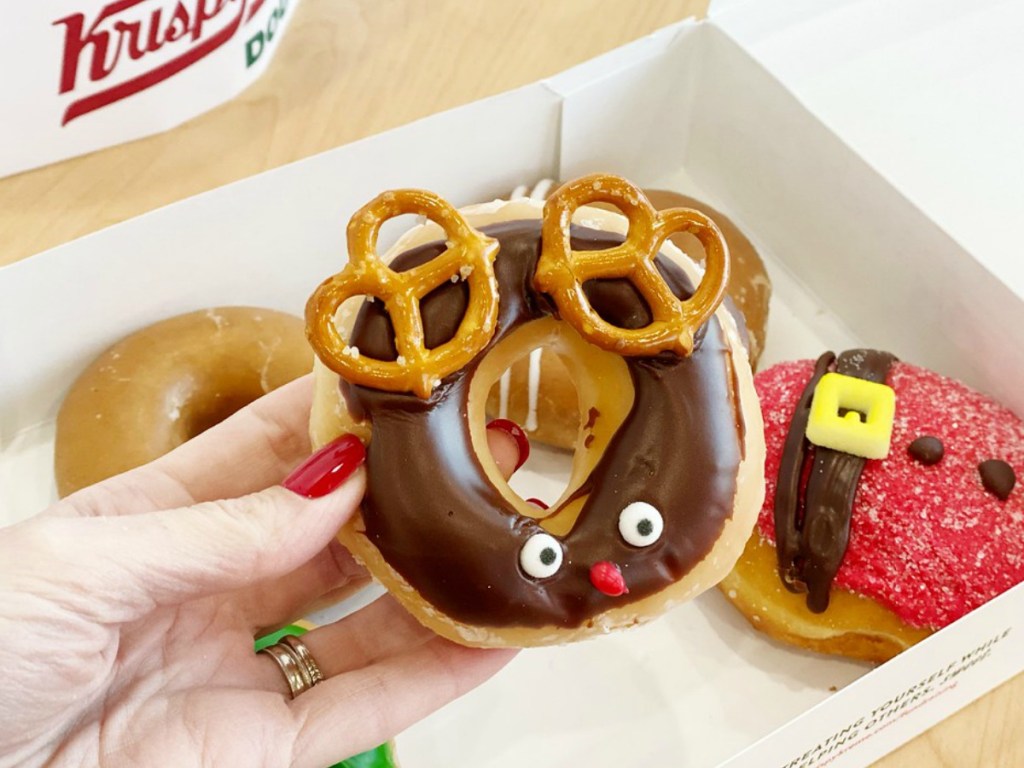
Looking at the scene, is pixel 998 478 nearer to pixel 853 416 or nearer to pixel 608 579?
pixel 853 416

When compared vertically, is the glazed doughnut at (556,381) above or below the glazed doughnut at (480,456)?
below

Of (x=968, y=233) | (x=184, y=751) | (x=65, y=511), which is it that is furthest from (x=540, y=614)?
(x=968, y=233)

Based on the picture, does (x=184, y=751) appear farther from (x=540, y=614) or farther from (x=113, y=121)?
(x=113, y=121)

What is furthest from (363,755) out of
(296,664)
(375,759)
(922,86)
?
(922,86)

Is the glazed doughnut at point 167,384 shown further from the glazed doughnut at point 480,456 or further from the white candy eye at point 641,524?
the white candy eye at point 641,524

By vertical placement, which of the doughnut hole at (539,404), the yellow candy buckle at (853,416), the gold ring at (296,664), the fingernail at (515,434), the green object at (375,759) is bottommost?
the green object at (375,759)

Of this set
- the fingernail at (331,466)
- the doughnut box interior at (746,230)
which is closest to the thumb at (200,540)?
the fingernail at (331,466)
